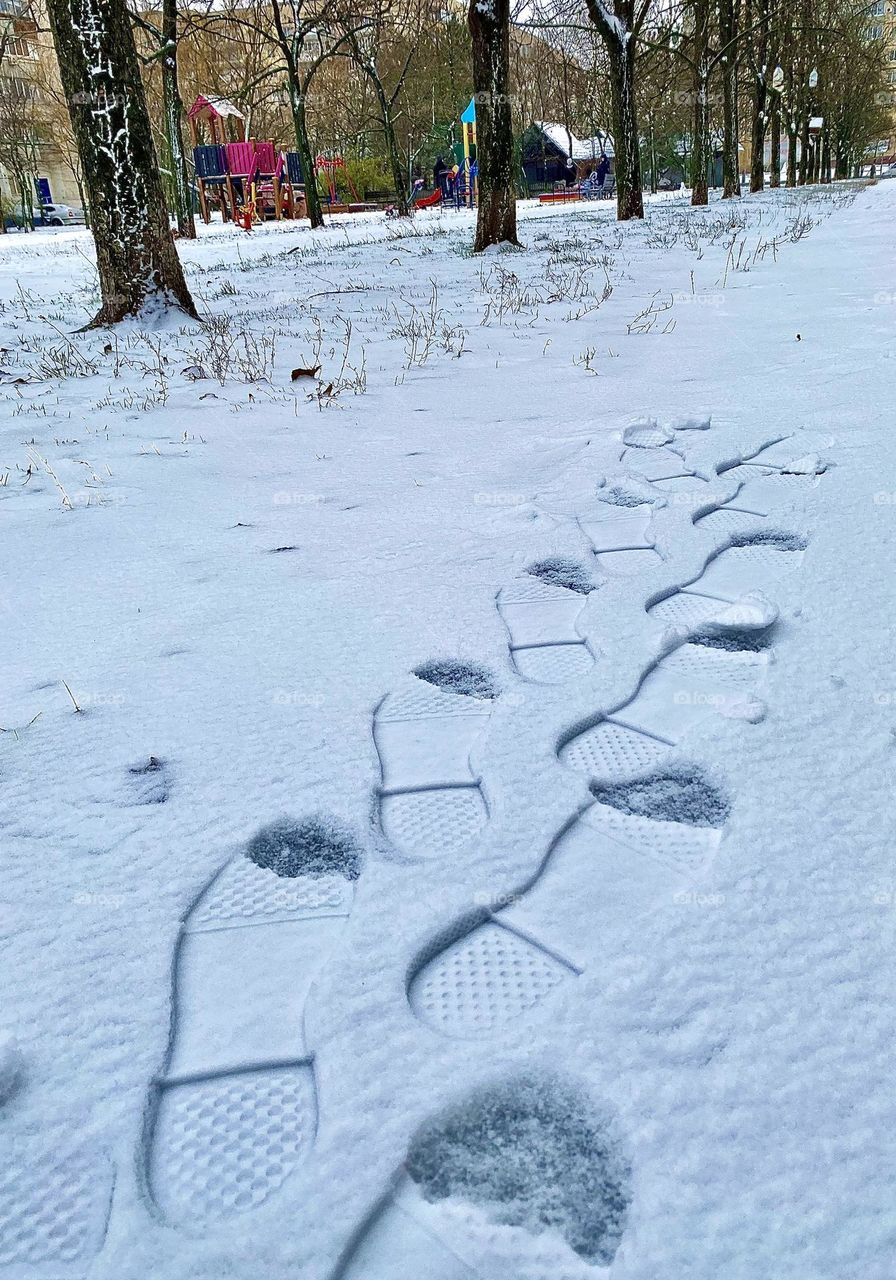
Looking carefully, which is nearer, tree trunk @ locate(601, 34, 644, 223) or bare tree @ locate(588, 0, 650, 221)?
bare tree @ locate(588, 0, 650, 221)

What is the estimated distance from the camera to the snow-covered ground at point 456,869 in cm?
87

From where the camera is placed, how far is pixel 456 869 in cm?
127

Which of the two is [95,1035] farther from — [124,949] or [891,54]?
[891,54]

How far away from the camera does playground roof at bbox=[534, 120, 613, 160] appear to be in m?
40.2

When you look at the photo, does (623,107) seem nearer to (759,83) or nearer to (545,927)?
(759,83)

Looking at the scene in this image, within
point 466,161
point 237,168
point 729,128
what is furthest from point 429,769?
point 466,161

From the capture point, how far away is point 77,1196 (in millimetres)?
880

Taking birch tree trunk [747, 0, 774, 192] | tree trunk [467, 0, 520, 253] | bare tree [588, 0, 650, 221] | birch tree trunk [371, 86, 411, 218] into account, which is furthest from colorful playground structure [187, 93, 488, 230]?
tree trunk [467, 0, 520, 253]

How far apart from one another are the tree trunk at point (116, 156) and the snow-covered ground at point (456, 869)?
3645mm

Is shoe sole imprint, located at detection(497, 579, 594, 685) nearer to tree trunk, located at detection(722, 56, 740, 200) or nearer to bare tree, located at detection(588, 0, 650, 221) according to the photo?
bare tree, located at detection(588, 0, 650, 221)

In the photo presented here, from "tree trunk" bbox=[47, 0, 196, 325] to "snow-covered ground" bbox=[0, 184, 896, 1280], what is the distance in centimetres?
365

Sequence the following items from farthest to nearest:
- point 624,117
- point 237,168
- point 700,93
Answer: point 237,168 < point 700,93 < point 624,117

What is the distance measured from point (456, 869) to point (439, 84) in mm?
35388

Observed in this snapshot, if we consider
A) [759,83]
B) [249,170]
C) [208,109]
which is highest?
[208,109]
